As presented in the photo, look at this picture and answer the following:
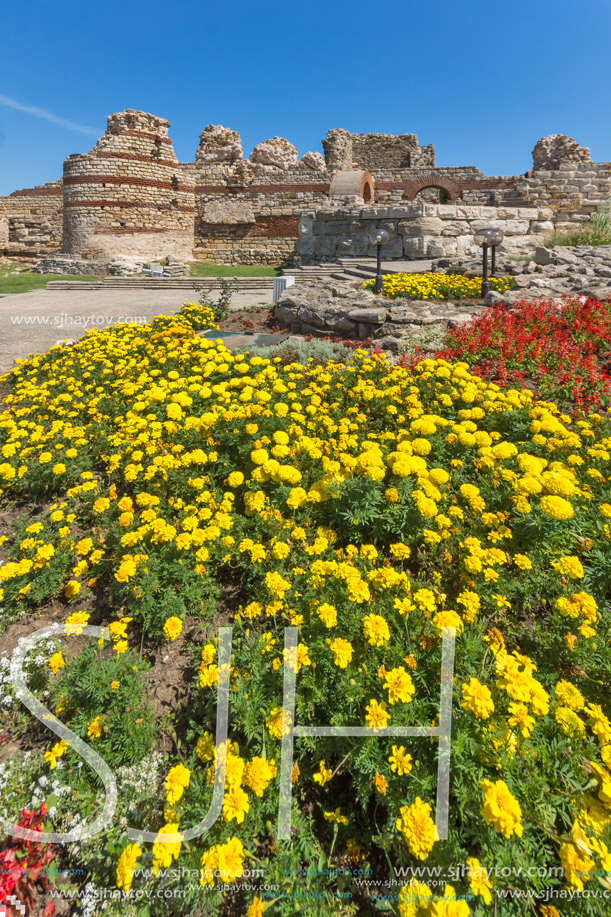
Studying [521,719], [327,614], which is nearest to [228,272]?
[327,614]

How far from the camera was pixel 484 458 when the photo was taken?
2.79 metres

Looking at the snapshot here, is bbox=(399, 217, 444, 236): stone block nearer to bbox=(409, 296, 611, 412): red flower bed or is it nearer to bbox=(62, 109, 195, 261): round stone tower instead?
bbox=(409, 296, 611, 412): red flower bed

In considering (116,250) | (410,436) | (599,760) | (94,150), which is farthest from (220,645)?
(94,150)

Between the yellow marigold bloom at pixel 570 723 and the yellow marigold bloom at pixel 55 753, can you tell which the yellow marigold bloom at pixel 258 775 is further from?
the yellow marigold bloom at pixel 570 723

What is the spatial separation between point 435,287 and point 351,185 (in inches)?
478

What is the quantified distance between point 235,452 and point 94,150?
78.0 ft

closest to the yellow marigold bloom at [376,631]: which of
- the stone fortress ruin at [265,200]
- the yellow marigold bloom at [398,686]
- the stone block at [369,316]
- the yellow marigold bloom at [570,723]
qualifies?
the yellow marigold bloom at [398,686]

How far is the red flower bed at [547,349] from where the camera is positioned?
4637mm

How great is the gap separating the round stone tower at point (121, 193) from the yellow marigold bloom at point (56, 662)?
856 inches

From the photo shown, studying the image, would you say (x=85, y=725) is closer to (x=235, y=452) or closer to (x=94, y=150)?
(x=235, y=452)

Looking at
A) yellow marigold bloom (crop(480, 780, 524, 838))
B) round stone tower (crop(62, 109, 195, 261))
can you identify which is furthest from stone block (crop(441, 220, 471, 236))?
yellow marigold bloom (crop(480, 780, 524, 838))

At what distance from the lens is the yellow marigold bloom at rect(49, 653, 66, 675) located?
2.05 m

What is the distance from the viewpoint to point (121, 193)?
19953mm

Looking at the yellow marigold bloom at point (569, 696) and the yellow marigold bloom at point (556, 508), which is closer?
the yellow marigold bloom at point (569, 696)
